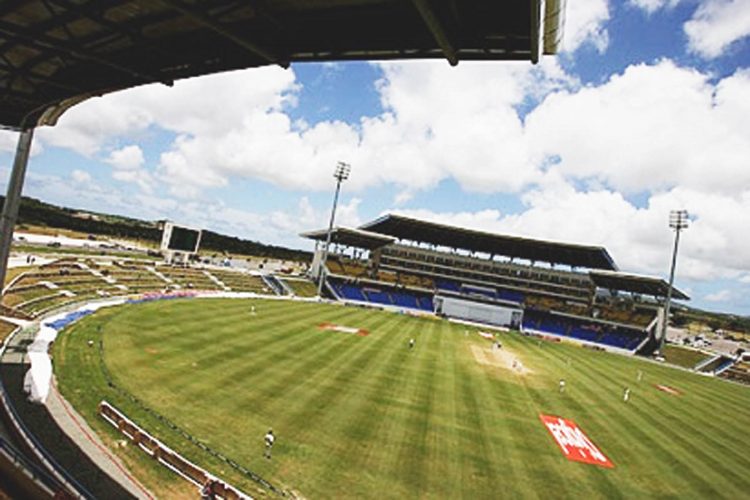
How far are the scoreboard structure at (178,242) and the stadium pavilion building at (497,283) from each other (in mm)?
23643

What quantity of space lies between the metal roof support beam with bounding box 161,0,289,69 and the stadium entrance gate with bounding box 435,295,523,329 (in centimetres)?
7745

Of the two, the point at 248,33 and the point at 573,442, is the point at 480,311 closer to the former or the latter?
the point at 573,442

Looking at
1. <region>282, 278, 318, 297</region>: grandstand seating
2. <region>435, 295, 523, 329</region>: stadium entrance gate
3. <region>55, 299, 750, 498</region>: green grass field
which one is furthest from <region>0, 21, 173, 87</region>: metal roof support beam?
<region>435, 295, 523, 329</region>: stadium entrance gate

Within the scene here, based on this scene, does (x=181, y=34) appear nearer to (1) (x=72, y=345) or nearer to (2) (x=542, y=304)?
(1) (x=72, y=345)

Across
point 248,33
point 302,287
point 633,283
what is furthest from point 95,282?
point 633,283

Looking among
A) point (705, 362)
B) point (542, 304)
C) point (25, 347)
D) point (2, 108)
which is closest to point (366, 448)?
point (2, 108)

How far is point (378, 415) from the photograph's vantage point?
21719 mm

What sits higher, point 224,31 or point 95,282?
point 224,31

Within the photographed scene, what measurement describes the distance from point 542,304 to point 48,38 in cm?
8723

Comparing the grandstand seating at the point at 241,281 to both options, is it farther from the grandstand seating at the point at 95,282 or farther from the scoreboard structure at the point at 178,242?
the scoreboard structure at the point at 178,242

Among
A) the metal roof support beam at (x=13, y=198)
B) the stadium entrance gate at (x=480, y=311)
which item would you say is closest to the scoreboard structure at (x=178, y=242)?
the stadium entrance gate at (x=480, y=311)

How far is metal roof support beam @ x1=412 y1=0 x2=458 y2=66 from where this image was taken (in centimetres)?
609

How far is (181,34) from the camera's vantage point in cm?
962

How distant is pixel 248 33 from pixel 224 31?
3.41 feet
